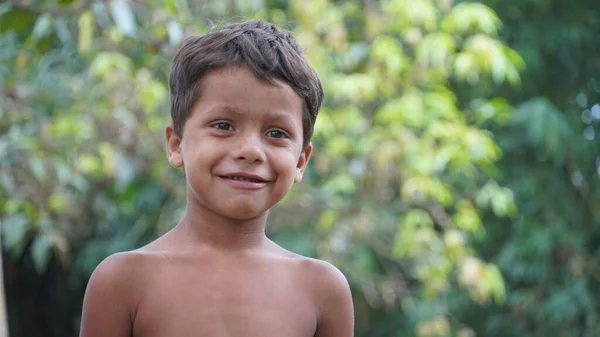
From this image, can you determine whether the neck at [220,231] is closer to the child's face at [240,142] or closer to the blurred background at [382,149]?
the child's face at [240,142]

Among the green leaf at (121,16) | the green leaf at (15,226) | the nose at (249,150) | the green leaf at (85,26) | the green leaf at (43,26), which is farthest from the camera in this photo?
the green leaf at (15,226)

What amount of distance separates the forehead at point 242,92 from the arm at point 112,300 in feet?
1.06

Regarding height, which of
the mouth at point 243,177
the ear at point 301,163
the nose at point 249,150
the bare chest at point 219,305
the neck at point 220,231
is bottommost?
the bare chest at point 219,305

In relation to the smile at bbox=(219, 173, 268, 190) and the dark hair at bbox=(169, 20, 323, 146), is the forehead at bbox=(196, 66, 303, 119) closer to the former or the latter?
the dark hair at bbox=(169, 20, 323, 146)

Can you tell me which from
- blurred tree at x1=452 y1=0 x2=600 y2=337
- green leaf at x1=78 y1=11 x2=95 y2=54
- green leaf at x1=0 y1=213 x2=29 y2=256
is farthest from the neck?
blurred tree at x1=452 y1=0 x2=600 y2=337

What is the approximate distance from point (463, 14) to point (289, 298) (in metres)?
3.82

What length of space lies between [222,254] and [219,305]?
0.10 metres

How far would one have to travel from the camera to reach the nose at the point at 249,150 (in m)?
1.71

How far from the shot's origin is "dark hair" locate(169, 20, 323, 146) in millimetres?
1748

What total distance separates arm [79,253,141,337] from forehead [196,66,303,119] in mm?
323

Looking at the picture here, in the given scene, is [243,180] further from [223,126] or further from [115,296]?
[115,296]

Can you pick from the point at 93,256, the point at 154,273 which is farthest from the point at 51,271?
the point at 154,273

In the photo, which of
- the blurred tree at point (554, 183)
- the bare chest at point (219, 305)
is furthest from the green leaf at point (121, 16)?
the blurred tree at point (554, 183)

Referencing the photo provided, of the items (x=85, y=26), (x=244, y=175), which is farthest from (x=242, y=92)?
(x=85, y=26)
